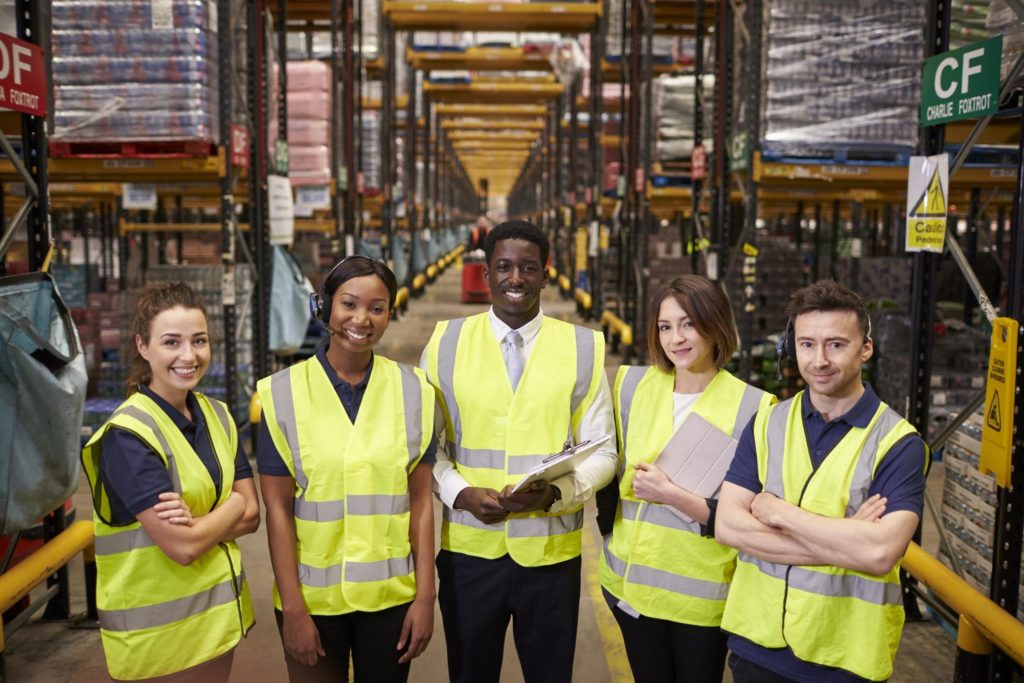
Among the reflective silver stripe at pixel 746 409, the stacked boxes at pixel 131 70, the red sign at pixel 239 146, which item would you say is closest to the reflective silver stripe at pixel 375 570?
the reflective silver stripe at pixel 746 409

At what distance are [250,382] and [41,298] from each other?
4.31 meters

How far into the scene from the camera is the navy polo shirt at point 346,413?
8.47 feet

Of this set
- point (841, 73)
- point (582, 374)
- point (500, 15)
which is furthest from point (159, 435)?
point (500, 15)

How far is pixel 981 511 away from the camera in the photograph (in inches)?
167

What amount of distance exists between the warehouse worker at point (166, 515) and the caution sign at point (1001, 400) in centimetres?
276

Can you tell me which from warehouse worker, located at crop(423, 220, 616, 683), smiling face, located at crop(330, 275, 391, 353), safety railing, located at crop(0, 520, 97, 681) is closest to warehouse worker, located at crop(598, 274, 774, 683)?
warehouse worker, located at crop(423, 220, 616, 683)

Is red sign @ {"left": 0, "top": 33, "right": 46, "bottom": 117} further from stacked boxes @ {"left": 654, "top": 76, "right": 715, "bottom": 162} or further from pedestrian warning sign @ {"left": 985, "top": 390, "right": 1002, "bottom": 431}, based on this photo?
stacked boxes @ {"left": 654, "top": 76, "right": 715, "bottom": 162}

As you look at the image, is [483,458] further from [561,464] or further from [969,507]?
[969,507]

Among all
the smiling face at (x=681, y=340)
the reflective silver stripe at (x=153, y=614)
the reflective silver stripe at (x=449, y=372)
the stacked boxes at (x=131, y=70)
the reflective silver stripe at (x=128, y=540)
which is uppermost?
the stacked boxes at (x=131, y=70)

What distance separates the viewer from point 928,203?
14.0 feet

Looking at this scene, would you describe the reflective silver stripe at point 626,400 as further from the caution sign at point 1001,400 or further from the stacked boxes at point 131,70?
the stacked boxes at point 131,70

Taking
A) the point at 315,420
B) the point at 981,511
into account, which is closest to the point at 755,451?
the point at 315,420

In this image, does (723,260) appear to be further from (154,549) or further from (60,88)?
(154,549)

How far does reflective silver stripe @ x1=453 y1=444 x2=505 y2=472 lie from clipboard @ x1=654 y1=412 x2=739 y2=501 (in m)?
0.53
